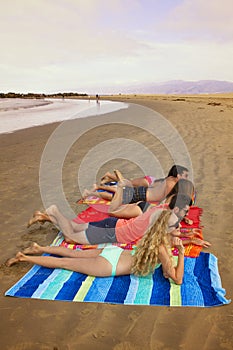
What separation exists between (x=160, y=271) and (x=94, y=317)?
3.23 ft

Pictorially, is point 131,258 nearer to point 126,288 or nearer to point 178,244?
point 126,288

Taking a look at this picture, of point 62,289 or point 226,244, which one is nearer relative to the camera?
point 62,289

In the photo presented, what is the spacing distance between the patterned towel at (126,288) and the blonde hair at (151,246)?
156mm

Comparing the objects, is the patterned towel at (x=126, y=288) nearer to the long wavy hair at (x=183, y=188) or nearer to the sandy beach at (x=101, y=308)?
the sandy beach at (x=101, y=308)

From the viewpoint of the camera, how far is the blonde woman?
3377mm

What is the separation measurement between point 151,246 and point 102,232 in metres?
1.14

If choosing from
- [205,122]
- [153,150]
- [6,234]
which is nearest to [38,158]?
[153,150]

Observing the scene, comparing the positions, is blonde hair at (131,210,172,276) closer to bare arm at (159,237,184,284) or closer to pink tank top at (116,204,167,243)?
bare arm at (159,237,184,284)

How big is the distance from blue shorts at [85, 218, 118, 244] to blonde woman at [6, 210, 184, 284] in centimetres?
51

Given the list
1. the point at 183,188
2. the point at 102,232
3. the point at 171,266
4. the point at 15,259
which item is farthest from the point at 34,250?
the point at 183,188

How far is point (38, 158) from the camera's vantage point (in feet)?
32.1

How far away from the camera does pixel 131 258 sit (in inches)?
141

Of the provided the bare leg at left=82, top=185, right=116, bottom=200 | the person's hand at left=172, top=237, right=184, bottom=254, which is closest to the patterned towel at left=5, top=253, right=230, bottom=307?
the person's hand at left=172, top=237, right=184, bottom=254

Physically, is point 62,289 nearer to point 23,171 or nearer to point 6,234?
point 6,234
